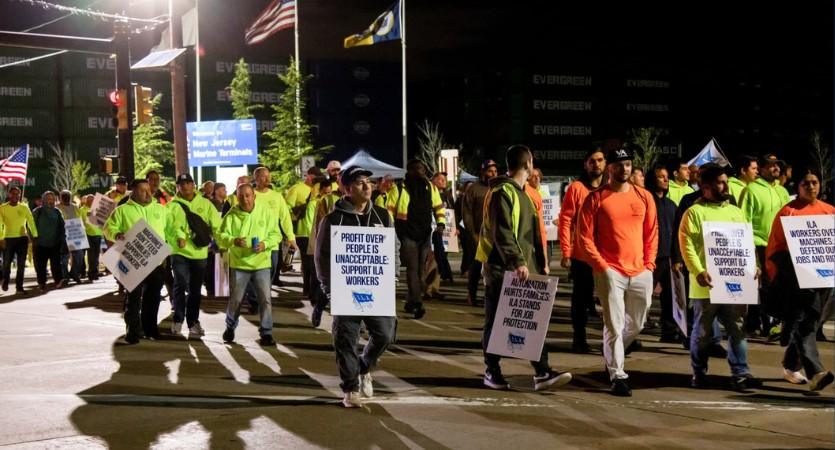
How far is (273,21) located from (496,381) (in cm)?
2702

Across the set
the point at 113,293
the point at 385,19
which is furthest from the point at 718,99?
the point at 113,293

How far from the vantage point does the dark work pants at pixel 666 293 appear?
11.4 m

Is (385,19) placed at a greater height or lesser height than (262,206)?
greater

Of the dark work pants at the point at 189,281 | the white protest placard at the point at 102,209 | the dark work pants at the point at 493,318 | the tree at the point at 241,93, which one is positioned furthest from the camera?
the tree at the point at 241,93

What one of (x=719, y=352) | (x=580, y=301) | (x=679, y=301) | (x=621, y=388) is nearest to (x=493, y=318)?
(x=621, y=388)

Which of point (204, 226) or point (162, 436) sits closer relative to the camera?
point (162, 436)

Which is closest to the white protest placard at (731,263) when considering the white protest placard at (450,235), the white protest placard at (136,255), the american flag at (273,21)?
the white protest placard at (136,255)

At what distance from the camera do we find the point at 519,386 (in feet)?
28.1

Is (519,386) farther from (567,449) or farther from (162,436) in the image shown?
(162,436)

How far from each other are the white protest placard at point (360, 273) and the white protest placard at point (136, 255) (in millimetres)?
4304

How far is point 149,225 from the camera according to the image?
1166cm

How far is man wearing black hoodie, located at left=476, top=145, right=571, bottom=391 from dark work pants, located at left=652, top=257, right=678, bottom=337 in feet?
10.8

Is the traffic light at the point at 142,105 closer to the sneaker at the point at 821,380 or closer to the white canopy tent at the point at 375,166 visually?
the white canopy tent at the point at 375,166

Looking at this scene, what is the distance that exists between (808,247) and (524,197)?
2.34 metres
